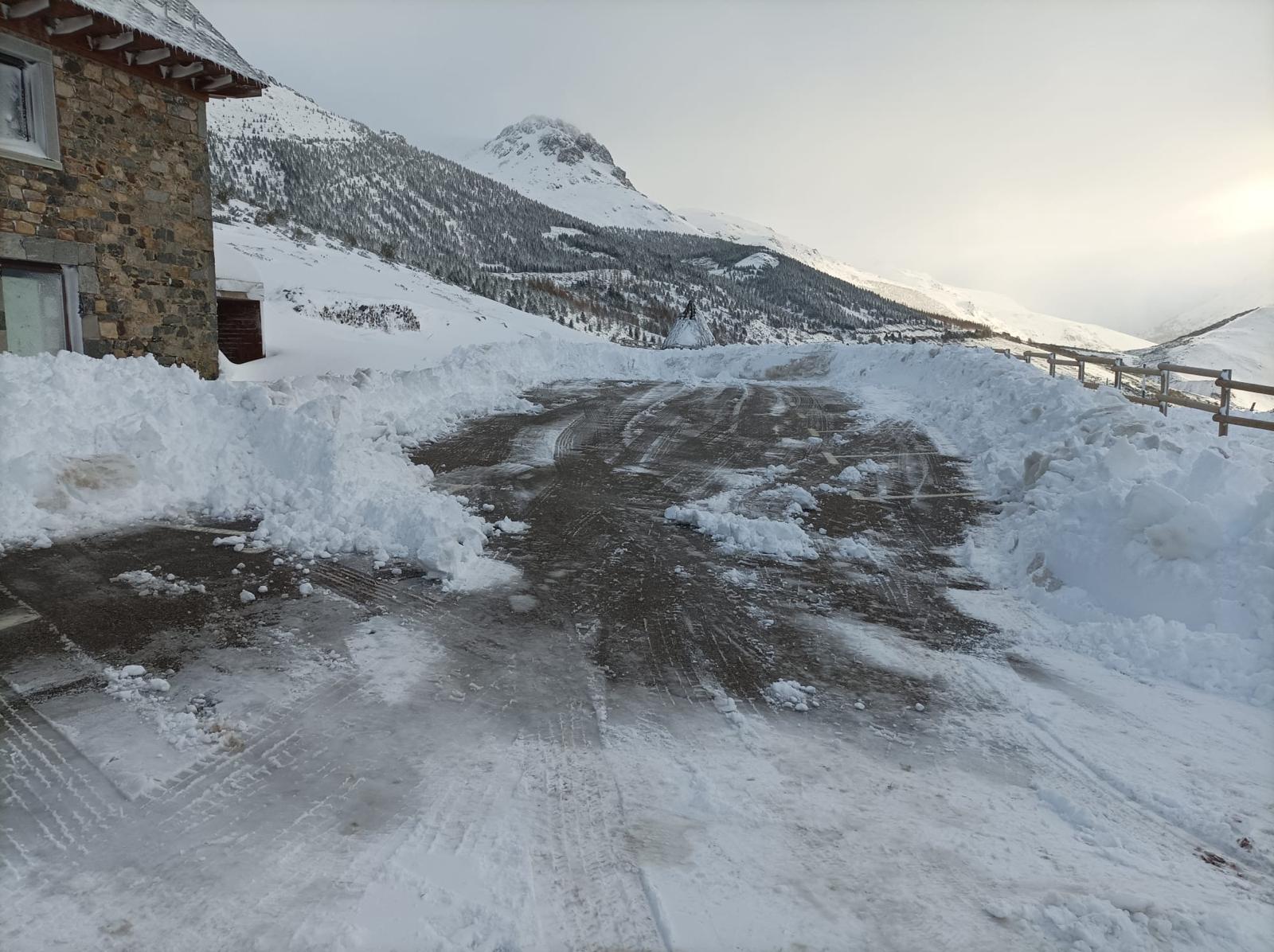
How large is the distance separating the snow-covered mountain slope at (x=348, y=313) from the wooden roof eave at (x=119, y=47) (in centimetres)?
423

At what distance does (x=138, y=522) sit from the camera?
6.52 meters

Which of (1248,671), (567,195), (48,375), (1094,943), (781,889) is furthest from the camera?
(567,195)

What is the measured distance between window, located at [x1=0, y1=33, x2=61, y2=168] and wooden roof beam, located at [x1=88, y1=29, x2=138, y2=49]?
52 cm

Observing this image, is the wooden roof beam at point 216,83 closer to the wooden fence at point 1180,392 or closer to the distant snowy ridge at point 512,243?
the wooden fence at point 1180,392

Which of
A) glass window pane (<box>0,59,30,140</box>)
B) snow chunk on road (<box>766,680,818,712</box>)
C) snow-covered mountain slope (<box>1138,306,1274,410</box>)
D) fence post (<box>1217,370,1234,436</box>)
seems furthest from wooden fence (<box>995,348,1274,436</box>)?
snow-covered mountain slope (<box>1138,306,1274,410</box>)

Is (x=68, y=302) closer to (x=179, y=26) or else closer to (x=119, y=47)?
(x=119, y=47)

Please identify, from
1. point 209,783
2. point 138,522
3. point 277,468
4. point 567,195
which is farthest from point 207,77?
point 567,195

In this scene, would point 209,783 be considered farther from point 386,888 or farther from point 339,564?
point 339,564

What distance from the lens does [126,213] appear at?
32.4ft

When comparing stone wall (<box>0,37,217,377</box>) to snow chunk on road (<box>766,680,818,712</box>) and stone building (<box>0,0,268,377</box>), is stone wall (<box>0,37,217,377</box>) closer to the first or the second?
stone building (<box>0,0,268,377</box>)

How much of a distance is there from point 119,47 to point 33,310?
3484mm

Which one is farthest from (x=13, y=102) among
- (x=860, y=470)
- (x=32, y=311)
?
(x=860, y=470)

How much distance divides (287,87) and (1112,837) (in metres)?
143

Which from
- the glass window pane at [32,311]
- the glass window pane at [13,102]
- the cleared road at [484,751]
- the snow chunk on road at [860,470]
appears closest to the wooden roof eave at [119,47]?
the glass window pane at [13,102]
